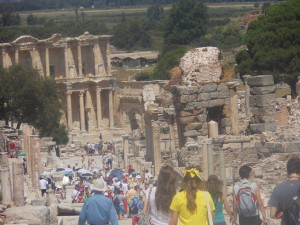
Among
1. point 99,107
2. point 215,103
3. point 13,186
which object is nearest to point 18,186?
point 13,186

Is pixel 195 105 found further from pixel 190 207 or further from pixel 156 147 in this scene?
pixel 190 207

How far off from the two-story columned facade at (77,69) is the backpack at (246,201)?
228 ft

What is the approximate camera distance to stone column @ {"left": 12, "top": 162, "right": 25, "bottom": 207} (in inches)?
1122

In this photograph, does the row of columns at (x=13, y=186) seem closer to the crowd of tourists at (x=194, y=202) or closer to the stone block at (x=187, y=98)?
the stone block at (x=187, y=98)

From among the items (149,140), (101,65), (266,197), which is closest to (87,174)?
(149,140)

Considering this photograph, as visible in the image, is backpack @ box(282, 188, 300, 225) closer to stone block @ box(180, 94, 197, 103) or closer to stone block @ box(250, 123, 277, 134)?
stone block @ box(250, 123, 277, 134)

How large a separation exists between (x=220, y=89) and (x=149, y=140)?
11.7 m

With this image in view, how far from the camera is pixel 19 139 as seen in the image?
51.8 m

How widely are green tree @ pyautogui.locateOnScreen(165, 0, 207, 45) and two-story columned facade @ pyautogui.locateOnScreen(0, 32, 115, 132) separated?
4980 centimetres

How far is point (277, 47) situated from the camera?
65688mm

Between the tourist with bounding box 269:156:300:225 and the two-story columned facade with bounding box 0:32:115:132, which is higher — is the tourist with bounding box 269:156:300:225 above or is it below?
below

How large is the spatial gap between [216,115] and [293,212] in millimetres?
15981

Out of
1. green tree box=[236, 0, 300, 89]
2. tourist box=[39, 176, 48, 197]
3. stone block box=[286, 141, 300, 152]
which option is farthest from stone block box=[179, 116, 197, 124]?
green tree box=[236, 0, 300, 89]

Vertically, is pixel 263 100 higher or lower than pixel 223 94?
lower
